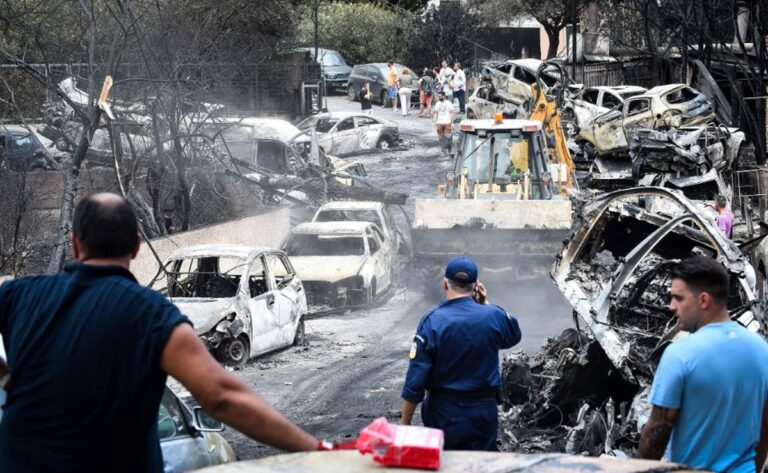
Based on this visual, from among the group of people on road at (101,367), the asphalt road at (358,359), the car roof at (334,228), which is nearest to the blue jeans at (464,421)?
the group of people on road at (101,367)

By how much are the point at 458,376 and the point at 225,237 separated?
1442 centimetres

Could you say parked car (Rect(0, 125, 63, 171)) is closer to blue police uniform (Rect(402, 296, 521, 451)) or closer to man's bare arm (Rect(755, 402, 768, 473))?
blue police uniform (Rect(402, 296, 521, 451))

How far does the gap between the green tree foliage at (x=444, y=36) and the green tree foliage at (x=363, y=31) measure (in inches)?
81.9

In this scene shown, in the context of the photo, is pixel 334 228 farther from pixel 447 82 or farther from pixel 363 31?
pixel 363 31

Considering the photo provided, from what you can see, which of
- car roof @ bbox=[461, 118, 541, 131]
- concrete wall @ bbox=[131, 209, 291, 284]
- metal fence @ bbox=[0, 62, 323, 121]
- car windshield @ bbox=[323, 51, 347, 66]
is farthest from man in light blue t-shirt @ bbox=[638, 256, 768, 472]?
car windshield @ bbox=[323, 51, 347, 66]

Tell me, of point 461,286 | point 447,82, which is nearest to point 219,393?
point 461,286

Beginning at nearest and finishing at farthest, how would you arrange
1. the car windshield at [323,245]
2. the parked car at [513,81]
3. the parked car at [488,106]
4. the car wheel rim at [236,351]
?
the car wheel rim at [236,351] < the car windshield at [323,245] < the parked car at [488,106] < the parked car at [513,81]

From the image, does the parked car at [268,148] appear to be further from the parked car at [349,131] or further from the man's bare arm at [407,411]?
the man's bare arm at [407,411]

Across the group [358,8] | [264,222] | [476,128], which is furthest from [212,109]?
[358,8]

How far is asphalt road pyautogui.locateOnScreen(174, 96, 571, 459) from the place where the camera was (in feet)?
35.6

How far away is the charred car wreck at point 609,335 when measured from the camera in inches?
336

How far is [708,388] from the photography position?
4.18 metres

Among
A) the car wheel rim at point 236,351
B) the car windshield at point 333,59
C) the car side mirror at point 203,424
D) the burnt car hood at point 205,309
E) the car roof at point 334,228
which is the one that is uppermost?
the car windshield at point 333,59

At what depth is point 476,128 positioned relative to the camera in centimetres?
1864
